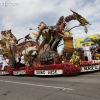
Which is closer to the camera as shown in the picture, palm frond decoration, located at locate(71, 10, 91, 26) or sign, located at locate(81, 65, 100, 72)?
sign, located at locate(81, 65, 100, 72)

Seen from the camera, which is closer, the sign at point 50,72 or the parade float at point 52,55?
the sign at point 50,72

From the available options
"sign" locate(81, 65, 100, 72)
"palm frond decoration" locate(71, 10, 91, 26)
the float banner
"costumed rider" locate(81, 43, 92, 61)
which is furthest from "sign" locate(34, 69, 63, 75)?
"palm frond decoration" locate(71, 10, 91, 26)

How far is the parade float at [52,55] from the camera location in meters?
12.2

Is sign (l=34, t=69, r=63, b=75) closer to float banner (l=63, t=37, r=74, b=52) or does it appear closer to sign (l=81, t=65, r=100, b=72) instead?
sign (l=81, t=65, r=100, b=72)

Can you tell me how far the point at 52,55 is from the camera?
1360 centimetres

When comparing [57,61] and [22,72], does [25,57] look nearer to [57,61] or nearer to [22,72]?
[22,72]

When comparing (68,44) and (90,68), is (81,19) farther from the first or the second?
(90,68)

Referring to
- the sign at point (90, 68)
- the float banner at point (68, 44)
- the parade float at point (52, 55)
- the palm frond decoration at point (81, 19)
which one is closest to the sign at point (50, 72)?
the parade float at point (52, 55)

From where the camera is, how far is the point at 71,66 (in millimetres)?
11617

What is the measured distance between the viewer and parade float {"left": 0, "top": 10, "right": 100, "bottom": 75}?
12.2m

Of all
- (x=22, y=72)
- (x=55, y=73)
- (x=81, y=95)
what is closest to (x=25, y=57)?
(x=22, y=72)

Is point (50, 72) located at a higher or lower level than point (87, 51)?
lower

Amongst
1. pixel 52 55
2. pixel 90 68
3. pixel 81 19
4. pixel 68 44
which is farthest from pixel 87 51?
pixel 52 55

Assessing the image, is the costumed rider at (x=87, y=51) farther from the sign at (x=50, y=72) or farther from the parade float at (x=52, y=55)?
the sign at (x=50, y=72)
